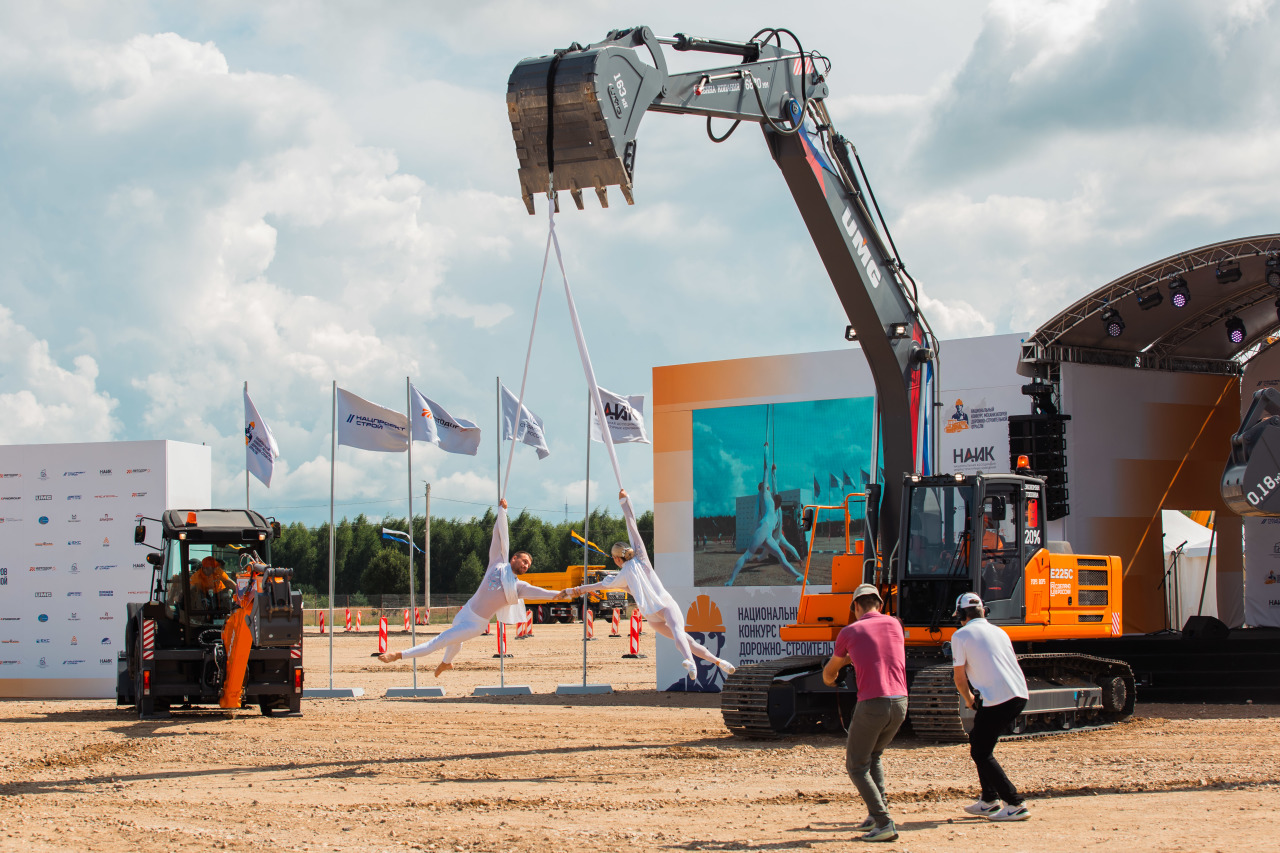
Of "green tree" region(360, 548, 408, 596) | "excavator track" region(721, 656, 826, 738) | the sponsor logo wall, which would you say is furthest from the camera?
"green tree" region(360, 548, 408, 596)

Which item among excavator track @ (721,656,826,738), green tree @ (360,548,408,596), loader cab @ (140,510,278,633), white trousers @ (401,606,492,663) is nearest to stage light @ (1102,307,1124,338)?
excavator track @ (721,656,826,738)

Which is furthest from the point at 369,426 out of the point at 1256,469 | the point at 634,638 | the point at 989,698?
the point at 989,698

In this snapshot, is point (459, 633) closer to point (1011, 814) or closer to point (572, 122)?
point (572, 122)

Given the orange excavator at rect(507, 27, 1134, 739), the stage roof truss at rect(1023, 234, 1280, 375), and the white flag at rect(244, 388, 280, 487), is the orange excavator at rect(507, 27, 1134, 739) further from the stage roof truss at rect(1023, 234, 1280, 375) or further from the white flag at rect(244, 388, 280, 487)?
the white flag at rect(244, 388, 280, 487)

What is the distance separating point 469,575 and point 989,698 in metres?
75.7

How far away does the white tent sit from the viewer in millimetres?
22312

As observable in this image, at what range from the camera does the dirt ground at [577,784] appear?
8672mm

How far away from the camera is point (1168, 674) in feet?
59.7

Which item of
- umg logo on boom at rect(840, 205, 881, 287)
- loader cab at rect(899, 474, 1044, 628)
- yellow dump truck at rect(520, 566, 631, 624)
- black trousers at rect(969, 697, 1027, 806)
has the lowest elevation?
yellow dump truck at rect(520, 566, 631, 624)

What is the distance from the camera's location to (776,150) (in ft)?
43.9

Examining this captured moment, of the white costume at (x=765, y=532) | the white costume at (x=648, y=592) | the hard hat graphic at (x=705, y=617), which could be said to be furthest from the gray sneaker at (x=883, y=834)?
the hard hat graphic at (x=705, y=617)

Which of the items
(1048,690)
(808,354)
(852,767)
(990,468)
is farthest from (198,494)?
(852,767)

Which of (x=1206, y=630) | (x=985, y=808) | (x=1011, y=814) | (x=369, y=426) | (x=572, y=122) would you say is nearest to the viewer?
(x=1011, y=814)

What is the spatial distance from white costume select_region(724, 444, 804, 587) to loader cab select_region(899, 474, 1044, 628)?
728 centimetres
